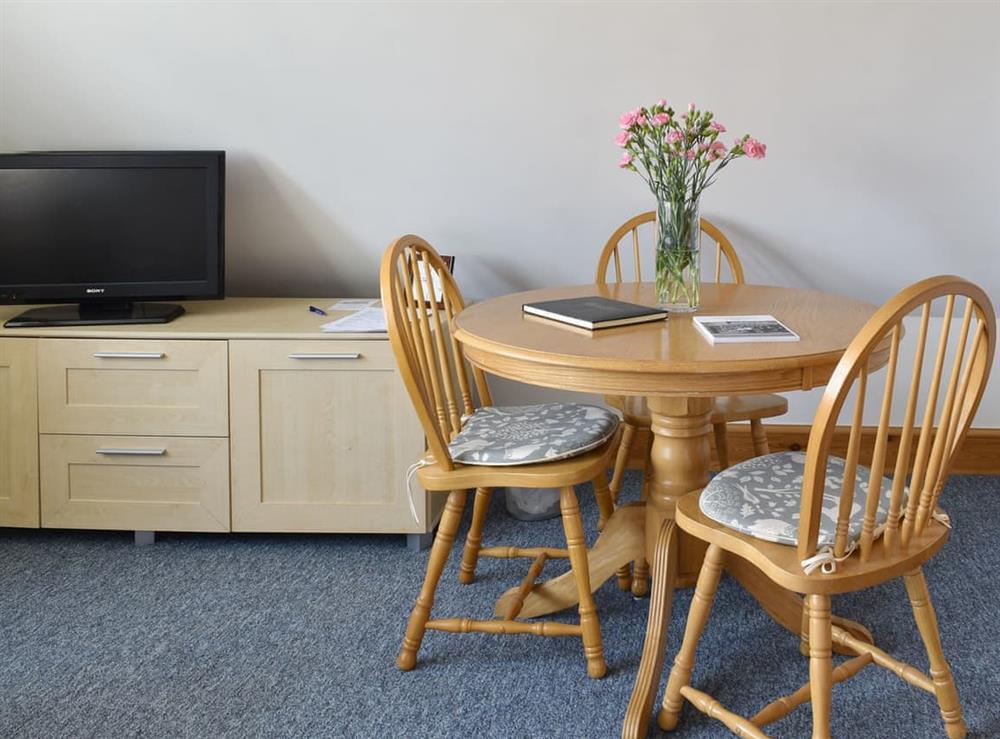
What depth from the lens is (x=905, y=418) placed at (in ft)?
5.08

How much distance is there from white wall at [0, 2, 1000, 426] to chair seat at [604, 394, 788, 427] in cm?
72

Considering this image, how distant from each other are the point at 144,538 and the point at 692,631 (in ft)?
5.49

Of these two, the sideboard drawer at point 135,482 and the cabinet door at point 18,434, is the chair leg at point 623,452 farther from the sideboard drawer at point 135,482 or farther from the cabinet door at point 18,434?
the cabinet door at point 18,434

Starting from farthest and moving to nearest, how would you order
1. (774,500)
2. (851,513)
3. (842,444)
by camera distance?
1. (842,444)
2. (774,500)
3. (851,513)

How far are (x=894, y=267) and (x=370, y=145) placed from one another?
1623mm

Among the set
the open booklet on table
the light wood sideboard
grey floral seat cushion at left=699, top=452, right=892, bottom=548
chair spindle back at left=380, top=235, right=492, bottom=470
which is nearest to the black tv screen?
the light wood sideboard

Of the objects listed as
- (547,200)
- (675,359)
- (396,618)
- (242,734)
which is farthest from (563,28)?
(242,734)

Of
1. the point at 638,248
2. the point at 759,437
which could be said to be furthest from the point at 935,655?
the point at 638,248

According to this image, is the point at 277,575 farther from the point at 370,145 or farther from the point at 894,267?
the point at 894,267

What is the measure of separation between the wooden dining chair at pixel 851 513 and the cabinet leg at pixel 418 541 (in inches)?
40.6

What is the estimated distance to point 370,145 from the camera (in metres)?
3.06

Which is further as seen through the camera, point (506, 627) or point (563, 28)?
point (563, 28)

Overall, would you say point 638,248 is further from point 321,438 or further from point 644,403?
point 321,438

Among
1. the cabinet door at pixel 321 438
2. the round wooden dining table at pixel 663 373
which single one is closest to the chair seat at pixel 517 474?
the round wooden dining table at pixel 663 373
